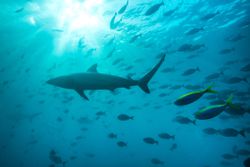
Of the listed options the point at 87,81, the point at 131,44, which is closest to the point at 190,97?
the point at 87,81

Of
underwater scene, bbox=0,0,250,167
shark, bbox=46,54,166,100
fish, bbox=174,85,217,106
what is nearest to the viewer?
fish, bbox=174,85,217,106

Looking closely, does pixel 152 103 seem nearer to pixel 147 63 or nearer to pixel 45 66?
pixel 147 63

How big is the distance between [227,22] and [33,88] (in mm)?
26502

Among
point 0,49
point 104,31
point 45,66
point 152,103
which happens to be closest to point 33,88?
point 45,66

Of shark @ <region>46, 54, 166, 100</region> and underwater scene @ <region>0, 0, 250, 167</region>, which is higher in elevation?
shark @ <region>46, 54, 166, 100</region>

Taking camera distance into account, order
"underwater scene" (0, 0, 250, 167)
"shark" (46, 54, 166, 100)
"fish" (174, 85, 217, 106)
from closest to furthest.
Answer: "fish" (174, 85, 217, 106) → "shark" (46, 54, 166, 100) → "underwater scene" (0, 0, 250, 167)

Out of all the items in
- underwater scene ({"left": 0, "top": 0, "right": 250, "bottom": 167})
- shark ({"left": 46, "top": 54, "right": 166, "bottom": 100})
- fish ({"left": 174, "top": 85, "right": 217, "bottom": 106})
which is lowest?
underwater scene ({"left": 0, "top": 0, "right": 250, "bottom": 167})

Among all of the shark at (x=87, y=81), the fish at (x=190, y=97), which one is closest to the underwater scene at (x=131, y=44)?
the shark at (x=87, y=81)

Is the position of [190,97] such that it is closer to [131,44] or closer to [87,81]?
[87,81]

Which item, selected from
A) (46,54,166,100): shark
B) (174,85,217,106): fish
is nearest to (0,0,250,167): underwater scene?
(46,54,166,100): shark

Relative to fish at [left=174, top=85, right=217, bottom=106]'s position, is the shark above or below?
above

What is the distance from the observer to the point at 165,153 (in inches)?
Answer: 5906

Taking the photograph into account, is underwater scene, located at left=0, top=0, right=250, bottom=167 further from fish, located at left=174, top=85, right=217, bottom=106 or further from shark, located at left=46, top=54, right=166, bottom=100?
fish, located at left=174, top=85, right=217, bottom=106

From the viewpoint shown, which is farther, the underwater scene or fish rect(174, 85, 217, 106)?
the underwater scene
